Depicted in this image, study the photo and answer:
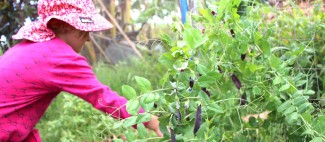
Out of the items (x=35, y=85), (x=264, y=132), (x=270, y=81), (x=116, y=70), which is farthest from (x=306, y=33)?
(x=116, y=70)

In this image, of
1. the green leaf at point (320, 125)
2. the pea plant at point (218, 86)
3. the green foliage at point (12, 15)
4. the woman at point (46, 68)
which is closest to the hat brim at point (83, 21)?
the woman at point (46, 68)

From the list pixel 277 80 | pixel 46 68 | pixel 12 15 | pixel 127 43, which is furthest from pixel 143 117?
pixel 127 43

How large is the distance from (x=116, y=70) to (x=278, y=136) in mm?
2668

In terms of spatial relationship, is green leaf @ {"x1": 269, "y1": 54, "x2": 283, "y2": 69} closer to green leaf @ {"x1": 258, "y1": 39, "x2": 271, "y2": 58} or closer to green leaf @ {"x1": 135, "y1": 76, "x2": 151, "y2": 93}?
green leaf @ {"x1": 258, "y1": 39, "x2": 271, "y2": 58}

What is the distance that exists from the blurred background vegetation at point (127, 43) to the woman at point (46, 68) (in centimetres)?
20

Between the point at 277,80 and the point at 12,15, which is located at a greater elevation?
the point at 277,80

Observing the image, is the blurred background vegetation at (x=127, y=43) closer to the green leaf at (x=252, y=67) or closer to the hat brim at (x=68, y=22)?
the green leaf at (x=252, y=67)

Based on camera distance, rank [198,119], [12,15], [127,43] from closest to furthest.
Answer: [198,119] → [12,15] → [127,43]

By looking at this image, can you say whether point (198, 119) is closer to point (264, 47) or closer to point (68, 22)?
point (264, 47)

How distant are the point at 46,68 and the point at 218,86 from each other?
0.79 meters

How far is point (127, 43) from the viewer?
5.80 m

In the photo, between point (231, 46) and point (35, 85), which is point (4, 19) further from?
point (231, 46)

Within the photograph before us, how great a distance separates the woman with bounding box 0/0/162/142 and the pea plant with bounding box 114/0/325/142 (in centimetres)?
50

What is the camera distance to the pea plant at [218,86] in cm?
120
